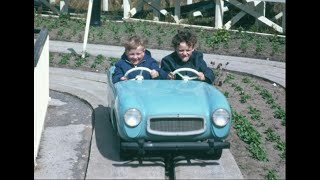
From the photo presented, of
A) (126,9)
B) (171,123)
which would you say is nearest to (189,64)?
(171,123)

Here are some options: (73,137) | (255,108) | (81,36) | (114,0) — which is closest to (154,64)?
(73,137)

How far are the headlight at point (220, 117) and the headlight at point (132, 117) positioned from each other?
0.78 m

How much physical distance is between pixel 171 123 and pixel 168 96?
0.38 metres

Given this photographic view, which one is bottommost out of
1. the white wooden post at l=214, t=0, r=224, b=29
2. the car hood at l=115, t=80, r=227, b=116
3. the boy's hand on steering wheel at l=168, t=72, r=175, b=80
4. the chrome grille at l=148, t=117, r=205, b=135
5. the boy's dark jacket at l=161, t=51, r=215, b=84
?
the chrome grille at l=148, t=117, r=205, b=135

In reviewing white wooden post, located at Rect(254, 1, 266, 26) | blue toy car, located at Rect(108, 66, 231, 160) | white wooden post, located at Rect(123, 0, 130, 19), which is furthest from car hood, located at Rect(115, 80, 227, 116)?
white wooden post, located at Rect(123, 0, 130, 19)

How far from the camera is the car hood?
7020 millimetres

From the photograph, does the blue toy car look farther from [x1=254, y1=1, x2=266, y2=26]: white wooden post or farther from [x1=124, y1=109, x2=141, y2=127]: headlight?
[x1=254, y1=1, x2=266, y2=26]: white wooden post

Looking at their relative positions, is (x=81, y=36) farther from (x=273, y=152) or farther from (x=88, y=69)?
(x=273, y=152)

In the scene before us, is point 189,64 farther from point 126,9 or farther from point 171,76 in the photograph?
point 126,9

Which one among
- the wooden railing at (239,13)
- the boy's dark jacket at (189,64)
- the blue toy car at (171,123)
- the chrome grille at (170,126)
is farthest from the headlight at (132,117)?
the wooden railing at (239,13)

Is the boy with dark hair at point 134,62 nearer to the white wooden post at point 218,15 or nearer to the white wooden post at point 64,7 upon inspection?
the white wooden post at point 218,15

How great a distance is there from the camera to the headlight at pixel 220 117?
7.08m
